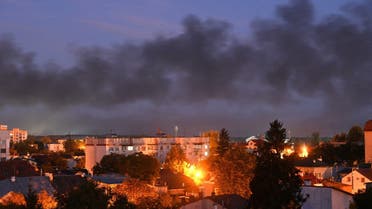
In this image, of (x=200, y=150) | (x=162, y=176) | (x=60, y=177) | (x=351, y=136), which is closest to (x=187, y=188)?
(x=162, y=176)

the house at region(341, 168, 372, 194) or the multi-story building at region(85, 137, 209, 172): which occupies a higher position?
the multi-story building at region(85, 137, 209, 172)

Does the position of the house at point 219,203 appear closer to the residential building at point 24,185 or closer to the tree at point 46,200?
the tree at point 46,200

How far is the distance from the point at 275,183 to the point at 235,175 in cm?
2102

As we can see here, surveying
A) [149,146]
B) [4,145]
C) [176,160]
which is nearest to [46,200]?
[176,160]

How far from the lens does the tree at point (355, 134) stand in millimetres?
97894

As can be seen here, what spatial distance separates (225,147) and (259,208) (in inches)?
1996

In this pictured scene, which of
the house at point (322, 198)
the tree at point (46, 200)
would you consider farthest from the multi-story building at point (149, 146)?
the house at point (322, 198)

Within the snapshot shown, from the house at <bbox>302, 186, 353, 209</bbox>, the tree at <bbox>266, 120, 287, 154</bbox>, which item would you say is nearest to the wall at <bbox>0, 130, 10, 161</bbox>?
the house at <bbox>302, 186, 353, 209</bbox>

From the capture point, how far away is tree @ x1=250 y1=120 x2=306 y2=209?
2383 cm

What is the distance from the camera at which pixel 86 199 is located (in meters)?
18.4

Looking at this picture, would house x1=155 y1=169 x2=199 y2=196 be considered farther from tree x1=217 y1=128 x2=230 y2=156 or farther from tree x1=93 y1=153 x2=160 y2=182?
tree x1=217 y1=128 x2=230 y2=156

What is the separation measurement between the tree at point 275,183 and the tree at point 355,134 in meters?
76.7

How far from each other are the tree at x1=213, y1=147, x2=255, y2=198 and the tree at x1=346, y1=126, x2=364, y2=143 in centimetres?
5676

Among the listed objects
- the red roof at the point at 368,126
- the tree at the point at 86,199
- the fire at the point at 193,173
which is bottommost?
the fire at the point at 193,173
